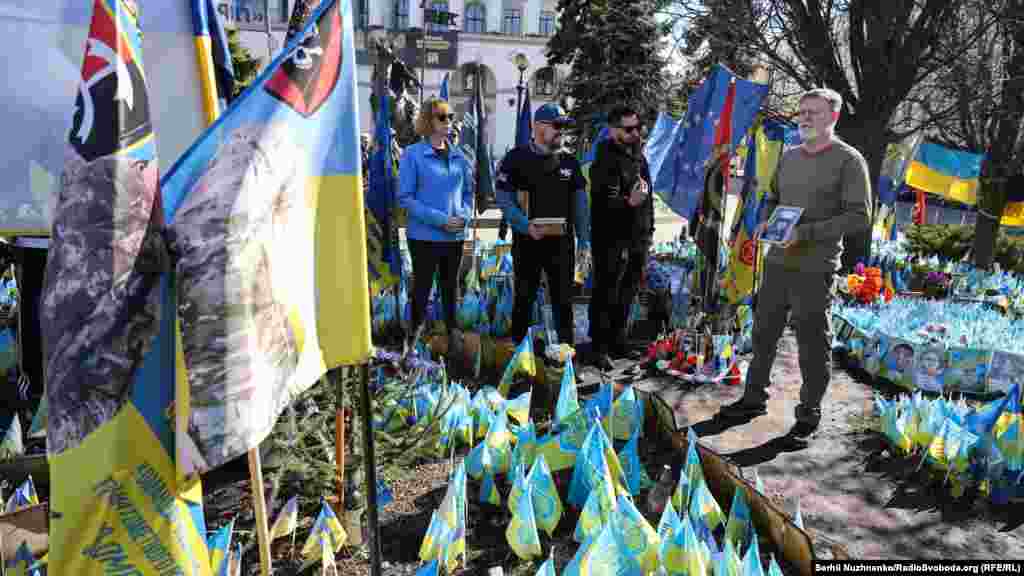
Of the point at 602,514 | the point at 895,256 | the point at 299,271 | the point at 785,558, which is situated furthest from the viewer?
the point at 895,256

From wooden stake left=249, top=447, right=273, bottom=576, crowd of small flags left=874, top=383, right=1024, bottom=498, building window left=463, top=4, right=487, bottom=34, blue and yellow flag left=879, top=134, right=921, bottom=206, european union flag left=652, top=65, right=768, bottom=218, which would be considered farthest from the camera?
building window left=463, top=4, right=487, bottom=34

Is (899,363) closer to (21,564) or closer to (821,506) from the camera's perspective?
(821,506)

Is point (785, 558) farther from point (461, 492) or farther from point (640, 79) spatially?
point (640, 79)

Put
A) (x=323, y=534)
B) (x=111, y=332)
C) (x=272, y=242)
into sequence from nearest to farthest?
1. (x=111, y=332)
2. (x=272, y=242)
3. (x=323, y=534)

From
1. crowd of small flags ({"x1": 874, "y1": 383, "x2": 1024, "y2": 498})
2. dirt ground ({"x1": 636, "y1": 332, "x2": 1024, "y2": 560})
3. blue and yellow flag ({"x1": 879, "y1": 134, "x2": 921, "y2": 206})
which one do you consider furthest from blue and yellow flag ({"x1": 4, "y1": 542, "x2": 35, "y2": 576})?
blue and yellow flag ({"x1": 879, "y1": 134, "x2": 921, "y2": 206})

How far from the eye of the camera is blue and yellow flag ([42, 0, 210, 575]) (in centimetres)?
129

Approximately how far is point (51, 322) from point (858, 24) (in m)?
8.61

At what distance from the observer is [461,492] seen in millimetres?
2408

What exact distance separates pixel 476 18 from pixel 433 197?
54957 mm

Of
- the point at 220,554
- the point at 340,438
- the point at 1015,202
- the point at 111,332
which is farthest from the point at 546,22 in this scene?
the point at 111,332

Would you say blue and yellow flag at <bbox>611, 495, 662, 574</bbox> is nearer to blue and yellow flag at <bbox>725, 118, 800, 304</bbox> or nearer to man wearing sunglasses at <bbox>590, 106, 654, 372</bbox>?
man wearing sunglasses at <bbox>590, 106, 654, 372</bbox>

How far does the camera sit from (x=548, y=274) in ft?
16.3

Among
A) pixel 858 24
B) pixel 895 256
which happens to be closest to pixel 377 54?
pixel 858 24

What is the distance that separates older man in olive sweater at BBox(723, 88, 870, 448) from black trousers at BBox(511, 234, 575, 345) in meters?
1.38
